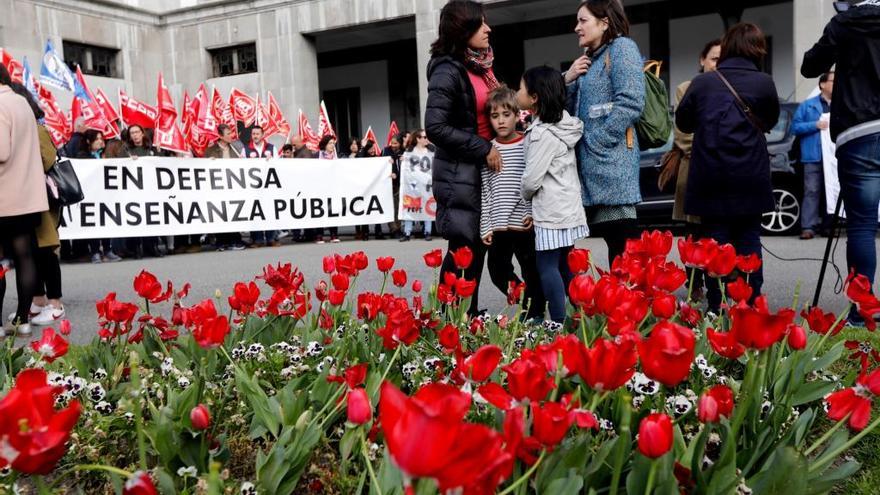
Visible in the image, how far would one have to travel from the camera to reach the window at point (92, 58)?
65.7 ft

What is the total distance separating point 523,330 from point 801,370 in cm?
119

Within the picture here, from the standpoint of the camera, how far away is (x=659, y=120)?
4406 mm

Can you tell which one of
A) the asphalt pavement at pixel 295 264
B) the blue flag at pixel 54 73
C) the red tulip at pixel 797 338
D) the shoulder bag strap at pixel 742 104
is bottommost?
the asphalt pavement at pixel 295 264

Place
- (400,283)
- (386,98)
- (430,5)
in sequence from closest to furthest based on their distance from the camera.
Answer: (400,283), (430,5), (386,98)

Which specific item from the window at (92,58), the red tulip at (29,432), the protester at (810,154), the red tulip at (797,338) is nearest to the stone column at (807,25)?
the protester at (810,154)

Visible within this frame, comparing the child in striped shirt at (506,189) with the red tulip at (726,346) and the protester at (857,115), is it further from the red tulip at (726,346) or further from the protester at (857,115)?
the red tulip at (726,346)

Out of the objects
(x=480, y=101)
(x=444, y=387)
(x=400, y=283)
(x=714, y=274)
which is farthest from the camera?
(x=480, y=101)

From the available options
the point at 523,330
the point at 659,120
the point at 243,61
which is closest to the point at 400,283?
the point at 523,330

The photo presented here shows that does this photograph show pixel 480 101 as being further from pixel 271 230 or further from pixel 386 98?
pixel 386 98

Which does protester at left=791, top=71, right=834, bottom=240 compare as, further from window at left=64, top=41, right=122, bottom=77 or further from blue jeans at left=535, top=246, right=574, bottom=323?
window at left=64, top=41, right=122, bottom=77

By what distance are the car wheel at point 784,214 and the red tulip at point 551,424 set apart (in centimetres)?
964

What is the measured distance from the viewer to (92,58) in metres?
20.8

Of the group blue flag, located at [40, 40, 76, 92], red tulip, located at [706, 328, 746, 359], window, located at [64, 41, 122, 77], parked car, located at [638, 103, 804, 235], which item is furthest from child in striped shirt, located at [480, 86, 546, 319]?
window, located at [64, 41, 122, 77]

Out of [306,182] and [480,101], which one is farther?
[306,182]
